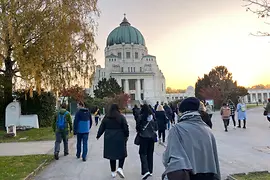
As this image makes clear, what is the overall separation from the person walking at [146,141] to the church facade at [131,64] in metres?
90.8

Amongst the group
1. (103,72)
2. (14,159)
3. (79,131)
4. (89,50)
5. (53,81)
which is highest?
(103,72)

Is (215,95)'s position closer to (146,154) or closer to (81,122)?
(81,122)

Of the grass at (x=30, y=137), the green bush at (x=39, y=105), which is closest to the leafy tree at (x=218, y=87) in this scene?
the green bush at (x=39, y=105)

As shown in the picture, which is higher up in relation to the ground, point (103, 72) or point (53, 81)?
point (103, 72)

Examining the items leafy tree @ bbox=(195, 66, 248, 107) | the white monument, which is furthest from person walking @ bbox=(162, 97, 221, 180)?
leafy tree @ bbox=(195, 66, 248, 107)

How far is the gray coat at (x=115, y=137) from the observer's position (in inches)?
250

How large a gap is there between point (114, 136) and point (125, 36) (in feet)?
314

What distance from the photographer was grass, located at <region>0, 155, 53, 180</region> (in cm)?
685

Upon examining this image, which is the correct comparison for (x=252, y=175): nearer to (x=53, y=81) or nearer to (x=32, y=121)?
(x=53, y=81)

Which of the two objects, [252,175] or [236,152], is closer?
[252,175]

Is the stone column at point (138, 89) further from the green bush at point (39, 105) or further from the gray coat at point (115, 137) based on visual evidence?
the gray coat at point (115, 137)

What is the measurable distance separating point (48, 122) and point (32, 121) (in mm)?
1883

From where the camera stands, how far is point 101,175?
6770 mm

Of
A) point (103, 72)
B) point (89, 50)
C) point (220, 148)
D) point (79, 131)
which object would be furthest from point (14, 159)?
point (103, 72)
